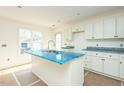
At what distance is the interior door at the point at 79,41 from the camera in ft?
16.2

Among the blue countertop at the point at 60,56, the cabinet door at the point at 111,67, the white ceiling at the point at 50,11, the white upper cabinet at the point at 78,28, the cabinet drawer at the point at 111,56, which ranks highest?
the white ceiling at the point at 50,11

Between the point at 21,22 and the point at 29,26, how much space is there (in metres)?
0.54

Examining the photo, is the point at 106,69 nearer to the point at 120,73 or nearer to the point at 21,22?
the point at 120,73

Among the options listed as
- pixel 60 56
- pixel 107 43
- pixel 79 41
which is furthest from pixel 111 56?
pixel 79 41

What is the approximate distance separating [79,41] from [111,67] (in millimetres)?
2359

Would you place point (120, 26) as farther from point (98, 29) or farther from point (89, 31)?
point (89, 31)

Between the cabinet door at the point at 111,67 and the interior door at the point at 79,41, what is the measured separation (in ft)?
5.77

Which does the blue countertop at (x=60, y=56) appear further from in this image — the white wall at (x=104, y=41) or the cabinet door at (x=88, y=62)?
the white wall at (x=104, y=41)

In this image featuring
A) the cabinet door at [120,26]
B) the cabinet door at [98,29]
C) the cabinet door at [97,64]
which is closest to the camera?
the cabinet door at [120,26]

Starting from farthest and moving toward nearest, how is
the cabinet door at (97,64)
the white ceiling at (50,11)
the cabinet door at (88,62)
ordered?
the cabinet door at (88,62), the cabinet door at (97,64), the white ceiling at (50,11)

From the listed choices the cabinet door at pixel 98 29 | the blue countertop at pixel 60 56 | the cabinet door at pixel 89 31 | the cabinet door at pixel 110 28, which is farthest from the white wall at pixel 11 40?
the cabinet door at pixel 110 28

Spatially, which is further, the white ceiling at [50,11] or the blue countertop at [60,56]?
the white ceiling at [50,11]
